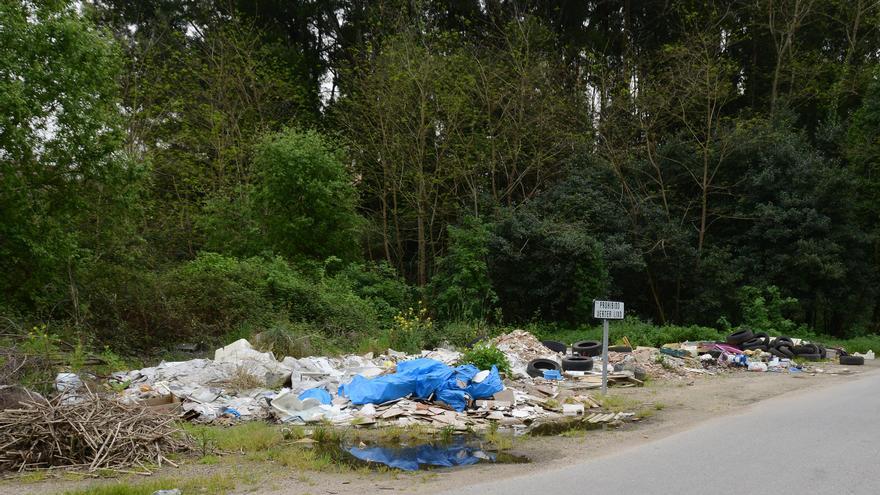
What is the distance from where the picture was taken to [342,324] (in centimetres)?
1875

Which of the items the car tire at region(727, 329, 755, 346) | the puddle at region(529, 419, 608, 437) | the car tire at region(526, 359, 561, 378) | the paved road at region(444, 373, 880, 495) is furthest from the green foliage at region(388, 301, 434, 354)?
the car tire at region(727, 329, 755, 346)

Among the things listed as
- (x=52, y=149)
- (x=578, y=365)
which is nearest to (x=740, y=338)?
(x=578, y=365)

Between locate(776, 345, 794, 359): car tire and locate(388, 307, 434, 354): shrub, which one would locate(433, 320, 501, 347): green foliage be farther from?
locate(776, 345, 794, 359): car tire

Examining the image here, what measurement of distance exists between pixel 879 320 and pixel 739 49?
14.5m

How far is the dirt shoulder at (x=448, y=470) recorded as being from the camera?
6.57 meters

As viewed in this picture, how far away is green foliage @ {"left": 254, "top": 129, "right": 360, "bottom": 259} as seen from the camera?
2373 cm

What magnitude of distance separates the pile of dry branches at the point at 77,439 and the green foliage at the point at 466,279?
16.5 meters

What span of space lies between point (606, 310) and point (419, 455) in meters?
4.64

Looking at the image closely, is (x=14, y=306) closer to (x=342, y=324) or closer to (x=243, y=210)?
(x=342, y=324)

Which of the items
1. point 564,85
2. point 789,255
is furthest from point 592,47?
point 789,255

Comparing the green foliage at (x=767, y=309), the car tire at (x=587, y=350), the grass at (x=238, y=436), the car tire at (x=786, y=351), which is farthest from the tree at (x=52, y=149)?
the green foliage at (x=767, y=309)

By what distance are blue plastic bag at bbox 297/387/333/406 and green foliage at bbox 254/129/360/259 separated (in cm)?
1363

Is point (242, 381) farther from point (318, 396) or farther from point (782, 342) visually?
point (782, 342)

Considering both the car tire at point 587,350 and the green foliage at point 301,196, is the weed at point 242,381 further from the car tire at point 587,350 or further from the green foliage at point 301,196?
the green foliage at point 301,196
